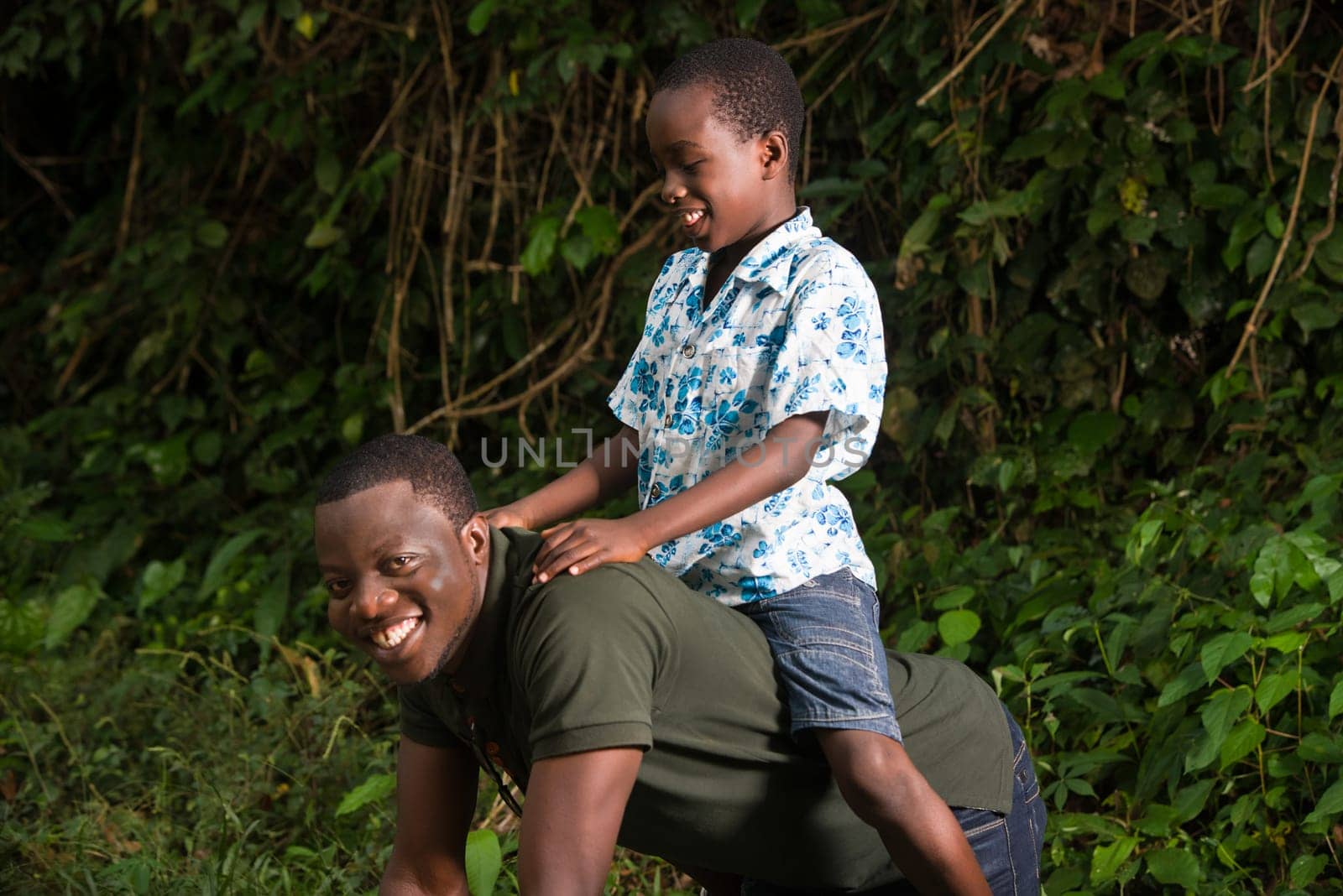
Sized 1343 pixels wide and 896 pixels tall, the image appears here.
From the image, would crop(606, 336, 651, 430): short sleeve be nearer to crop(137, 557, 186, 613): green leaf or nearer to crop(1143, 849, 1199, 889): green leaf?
crop(1143, 849, 1199, 889): green leaf


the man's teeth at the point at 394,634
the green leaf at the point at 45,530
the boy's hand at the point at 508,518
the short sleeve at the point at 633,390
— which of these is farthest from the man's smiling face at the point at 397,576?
the green leaf at the point at 45,530

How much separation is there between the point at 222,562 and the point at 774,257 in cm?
304

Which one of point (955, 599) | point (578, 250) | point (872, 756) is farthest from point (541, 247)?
point (872, 756)

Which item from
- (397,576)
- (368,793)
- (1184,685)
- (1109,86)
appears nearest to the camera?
(397,576)

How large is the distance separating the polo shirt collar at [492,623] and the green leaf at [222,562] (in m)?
3.02

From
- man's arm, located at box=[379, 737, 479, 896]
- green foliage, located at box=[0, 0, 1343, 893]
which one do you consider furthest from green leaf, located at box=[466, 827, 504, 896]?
man's arm, located at box=[379, 737, 479, 896]

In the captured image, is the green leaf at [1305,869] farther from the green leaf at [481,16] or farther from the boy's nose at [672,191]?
the green leaf at [481,16]

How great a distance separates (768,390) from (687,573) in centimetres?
32

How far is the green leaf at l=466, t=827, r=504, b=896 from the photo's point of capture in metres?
2.34

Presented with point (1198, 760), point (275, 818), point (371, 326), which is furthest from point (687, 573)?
point (371, 326)

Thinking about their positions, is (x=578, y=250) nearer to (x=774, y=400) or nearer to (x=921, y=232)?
(x=921, y=232)

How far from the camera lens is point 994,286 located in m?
3.96

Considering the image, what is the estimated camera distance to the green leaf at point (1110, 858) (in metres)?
2.57

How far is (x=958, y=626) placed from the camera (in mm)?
3057
